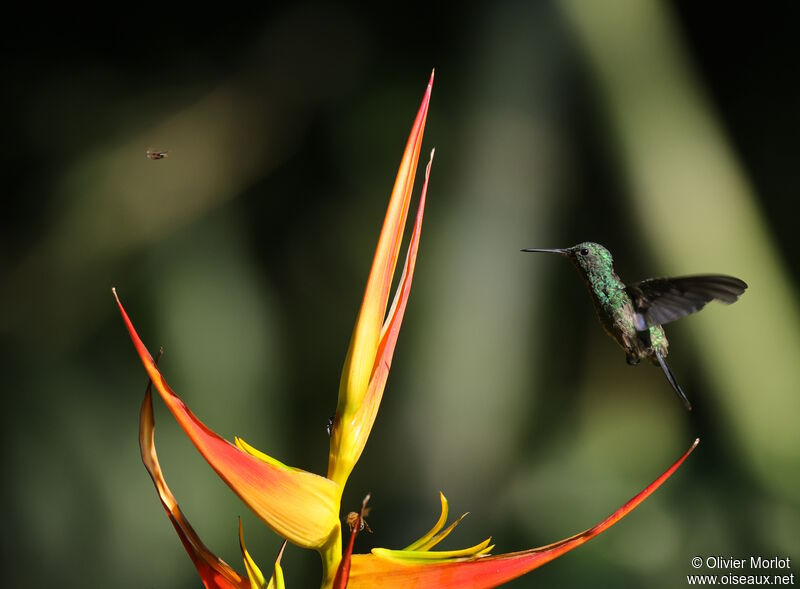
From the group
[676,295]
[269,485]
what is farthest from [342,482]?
[676,295]

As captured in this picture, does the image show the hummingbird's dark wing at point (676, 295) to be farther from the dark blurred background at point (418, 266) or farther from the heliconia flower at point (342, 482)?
the dark blurred background at point (418, 266)

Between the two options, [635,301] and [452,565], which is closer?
[452,565]

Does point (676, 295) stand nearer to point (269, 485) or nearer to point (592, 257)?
point (592, 257)

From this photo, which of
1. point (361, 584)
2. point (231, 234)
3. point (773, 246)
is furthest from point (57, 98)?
point (361, 584)

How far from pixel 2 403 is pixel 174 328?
351 mm

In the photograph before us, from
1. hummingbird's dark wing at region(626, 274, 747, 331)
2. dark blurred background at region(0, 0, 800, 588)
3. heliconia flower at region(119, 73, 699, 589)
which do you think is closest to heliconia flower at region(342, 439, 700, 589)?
heliconia flower at region(119, 73, 699, 589)

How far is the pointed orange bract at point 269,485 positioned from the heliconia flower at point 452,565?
0.08ft

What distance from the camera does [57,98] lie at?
1.80 meters

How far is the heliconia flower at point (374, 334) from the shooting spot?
1.38 ft

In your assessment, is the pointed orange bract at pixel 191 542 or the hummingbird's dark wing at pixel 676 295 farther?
the hummingbird's dark wing at pixel 676 295

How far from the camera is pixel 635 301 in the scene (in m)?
0.72

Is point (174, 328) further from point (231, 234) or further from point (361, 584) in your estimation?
point (361, 584)

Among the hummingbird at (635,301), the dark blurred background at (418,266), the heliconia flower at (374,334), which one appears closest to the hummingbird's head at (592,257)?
the hummingbird at (635,301)

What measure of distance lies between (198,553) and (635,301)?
17.0 inches
